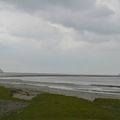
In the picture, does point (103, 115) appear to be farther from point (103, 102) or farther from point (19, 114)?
point (103, 102)

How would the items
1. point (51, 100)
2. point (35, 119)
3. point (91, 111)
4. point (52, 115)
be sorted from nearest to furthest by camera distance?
point (35, 119), point (52, 115), point (91, 111), point (51, 100)

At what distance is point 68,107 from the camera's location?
48.8m

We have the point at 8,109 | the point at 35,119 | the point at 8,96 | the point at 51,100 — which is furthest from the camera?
the point at 8,96

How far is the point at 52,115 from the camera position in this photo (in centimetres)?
4244

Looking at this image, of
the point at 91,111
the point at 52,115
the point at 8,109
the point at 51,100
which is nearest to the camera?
the point at 52,115

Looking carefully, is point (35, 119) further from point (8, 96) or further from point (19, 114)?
point (8, 96)

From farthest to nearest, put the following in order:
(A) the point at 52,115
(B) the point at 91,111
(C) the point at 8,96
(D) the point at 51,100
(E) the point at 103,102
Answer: (C) the point at 8,96
(E) the point at 103,102
(D) the point at 51,100
(B) the point at 91,111
(A) the point at 52,115

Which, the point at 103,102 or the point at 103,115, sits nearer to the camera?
the point at 103,115

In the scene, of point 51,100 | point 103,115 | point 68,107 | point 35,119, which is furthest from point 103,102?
point 35,119

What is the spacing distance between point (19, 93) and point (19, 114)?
2930 centimetres

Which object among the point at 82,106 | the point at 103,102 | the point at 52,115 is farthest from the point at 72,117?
the point at 103,102

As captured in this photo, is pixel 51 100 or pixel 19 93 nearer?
pixel 51 100

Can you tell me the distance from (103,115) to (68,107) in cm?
616

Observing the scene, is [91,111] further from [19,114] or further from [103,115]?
[19,114]
